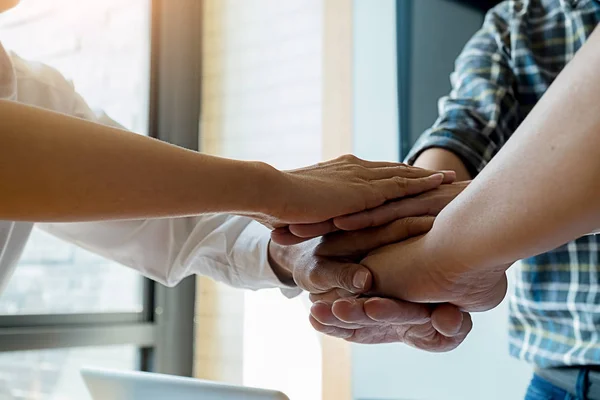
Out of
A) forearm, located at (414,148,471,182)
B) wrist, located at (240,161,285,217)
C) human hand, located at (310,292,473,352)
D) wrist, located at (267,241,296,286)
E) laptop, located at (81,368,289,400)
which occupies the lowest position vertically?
laptop, located at (81,368,289,400)

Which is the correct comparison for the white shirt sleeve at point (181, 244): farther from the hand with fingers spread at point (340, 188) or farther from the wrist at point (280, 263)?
the hand with fingers spread at point (340, 188)

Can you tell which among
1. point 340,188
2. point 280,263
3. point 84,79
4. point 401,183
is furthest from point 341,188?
point 84,79

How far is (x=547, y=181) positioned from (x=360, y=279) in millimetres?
369

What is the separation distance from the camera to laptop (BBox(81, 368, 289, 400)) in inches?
37.3

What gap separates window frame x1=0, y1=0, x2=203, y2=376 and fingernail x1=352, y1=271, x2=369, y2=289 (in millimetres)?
1171

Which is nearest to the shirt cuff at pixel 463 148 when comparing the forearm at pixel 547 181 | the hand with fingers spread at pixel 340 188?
the hand with fingers spread at pixel 340 188

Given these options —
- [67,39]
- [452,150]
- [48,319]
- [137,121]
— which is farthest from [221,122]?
[452,150]

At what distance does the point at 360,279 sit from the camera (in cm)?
101

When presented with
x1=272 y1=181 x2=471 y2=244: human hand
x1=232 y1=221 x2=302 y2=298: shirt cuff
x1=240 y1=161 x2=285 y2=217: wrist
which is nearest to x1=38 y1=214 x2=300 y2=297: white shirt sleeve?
x1=232 y1=221 x2=302 y2=298: shirt cuff

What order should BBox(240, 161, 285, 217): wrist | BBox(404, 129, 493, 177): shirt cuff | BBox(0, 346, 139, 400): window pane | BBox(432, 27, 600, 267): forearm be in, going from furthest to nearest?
BBox(0, 346, 139, 400): window pane, BBox(404, 129, 493, 177): shirt cuff, BBox(240, 161, 285, 217): wrist, BBox(432, 27, 600, 267): forearm

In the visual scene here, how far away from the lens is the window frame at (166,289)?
2.03m

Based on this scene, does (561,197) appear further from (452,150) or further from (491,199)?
(452,150)

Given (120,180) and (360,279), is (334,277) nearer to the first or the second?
(360,279)

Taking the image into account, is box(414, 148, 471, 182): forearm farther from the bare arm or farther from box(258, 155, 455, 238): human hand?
the bare arm
